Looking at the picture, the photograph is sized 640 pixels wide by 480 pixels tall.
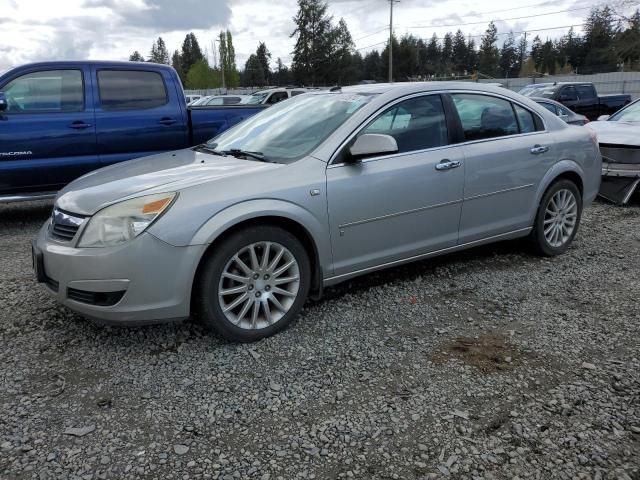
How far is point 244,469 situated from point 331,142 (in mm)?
2173

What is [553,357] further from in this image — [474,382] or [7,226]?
[7,226]

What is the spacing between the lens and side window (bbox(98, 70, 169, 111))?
648 cm

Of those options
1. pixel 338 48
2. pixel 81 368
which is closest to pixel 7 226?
pixel 81 368

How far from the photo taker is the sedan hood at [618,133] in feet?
23.8

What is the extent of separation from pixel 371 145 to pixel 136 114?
13.7 ft

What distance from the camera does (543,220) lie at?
4855mm

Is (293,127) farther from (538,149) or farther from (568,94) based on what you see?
(568,94)

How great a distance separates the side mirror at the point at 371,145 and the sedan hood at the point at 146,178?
54 cm

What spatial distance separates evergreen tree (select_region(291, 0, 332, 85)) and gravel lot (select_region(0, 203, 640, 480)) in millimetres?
70254

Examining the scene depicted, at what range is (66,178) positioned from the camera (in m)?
6.26

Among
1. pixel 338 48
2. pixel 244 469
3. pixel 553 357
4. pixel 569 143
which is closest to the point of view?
pixel 244 469

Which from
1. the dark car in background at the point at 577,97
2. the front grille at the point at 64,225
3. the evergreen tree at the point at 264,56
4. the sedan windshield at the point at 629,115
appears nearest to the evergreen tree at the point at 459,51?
the evergreen tree at the point at 264,56

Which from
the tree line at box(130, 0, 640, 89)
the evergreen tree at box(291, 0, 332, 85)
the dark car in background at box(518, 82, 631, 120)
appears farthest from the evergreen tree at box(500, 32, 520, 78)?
the dark car in background at box(518, 82, 631, 120)

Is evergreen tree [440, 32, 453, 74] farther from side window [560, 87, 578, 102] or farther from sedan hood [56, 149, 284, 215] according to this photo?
sedan hood [56, 149, 284, 215]
